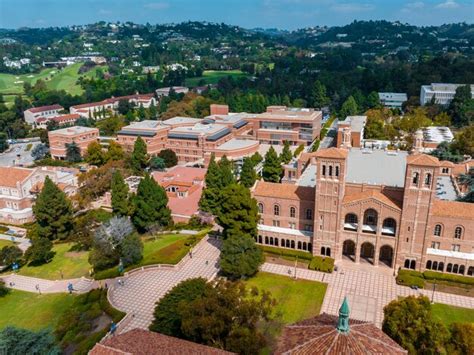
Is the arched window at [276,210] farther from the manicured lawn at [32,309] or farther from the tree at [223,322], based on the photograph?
the manicured lawn at [32,309]

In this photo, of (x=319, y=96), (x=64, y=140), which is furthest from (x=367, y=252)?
(x=319, y=96)

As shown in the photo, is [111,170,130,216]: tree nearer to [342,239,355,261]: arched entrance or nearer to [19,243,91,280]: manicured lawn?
[19,243,91,280]: manicured lawn

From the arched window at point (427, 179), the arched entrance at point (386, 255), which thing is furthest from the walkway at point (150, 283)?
the arched window at point (427, 179)

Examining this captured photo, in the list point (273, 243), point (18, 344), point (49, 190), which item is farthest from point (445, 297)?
point (49, 190)

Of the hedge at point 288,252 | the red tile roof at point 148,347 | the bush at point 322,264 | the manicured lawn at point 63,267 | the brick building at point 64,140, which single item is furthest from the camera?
the brick building at point 64,140

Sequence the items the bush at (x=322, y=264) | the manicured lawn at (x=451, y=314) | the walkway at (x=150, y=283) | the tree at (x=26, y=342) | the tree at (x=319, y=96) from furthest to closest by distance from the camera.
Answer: the tree at (x=319, y=96) < the bush at (x=322, y=264) < the walkway at (x=150, y=283) < the manicured lawn at (x=451, y=314) < the tree at (x=26, y=342)

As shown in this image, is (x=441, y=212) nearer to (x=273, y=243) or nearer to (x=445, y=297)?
(x=445, y=297)
